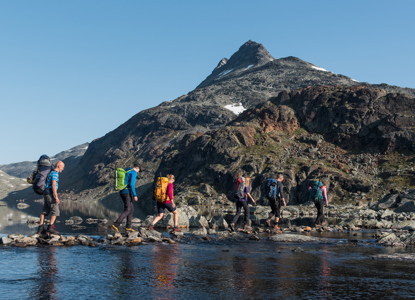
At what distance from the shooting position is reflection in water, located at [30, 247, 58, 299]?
28.8ft

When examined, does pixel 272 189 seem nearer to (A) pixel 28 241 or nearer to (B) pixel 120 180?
(B) pixel 120 180

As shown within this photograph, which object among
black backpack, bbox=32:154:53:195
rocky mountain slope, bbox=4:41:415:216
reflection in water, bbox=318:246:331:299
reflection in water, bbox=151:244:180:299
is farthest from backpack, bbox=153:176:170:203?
rocky mountain slope, bbox=4:41:415:216

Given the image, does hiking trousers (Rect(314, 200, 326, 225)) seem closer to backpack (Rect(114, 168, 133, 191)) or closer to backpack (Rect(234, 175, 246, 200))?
backpack (Rect(234, 175, 246, 200))

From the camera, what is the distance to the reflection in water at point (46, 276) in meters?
8.78

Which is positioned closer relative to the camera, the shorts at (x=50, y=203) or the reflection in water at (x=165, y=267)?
the reflection in water at (x=165, y=267)

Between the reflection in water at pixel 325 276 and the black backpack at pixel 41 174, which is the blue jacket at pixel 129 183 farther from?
the reflection in water at pixel 325 276

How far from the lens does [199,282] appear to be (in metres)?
10.3

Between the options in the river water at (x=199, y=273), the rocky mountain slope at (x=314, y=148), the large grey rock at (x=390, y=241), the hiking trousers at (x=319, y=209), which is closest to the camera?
the river water at (x=199, y=273)

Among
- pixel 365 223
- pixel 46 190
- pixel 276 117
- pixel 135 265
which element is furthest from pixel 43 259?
pixel 276 117

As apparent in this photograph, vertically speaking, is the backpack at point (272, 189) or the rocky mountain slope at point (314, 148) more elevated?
the rocky mountain slope at point (314, 148)

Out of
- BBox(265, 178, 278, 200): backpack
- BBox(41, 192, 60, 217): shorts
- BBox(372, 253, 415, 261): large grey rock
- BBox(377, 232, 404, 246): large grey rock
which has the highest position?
BBox(265, 178, 278, 200): backpack

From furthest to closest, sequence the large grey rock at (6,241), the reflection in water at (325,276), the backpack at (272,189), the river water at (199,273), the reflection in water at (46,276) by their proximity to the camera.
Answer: the backpack at (272,189)
the large grey rock at (6,241)
the reflection in water at (325,276)
the river water at (199,273)
the reflection in water at (46,276)

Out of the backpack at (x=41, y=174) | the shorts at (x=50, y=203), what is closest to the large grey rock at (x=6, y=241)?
the shorts at (x=50, y=203)

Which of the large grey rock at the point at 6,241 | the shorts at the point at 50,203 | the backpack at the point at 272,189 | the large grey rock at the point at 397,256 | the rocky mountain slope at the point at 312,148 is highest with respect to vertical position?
the rocky mountain slope at the point at 312,148
